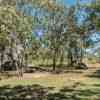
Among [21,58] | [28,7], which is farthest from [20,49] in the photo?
[28,7]

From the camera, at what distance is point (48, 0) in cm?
3025

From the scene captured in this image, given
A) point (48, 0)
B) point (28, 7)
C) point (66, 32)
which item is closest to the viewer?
point (28, 7)

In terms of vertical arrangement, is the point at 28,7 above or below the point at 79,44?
above

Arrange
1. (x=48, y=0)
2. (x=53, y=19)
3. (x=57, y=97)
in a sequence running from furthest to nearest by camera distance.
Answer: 1. (x=53, y=19)
2. (x=48, y=0)
3. (x=57, y=97)

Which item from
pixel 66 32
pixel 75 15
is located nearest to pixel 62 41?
pixel 66 32

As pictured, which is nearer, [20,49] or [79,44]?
[20,49]

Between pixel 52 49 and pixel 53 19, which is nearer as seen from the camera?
pixel 53 19

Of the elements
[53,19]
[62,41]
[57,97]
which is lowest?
[57,97]

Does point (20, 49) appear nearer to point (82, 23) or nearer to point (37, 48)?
point (37, 48)

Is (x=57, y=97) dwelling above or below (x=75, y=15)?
below

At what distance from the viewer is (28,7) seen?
28.3 metres

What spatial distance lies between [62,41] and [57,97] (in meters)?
23.9

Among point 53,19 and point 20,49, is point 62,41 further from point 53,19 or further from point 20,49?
point 20,49

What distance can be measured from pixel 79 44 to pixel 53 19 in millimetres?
9747
